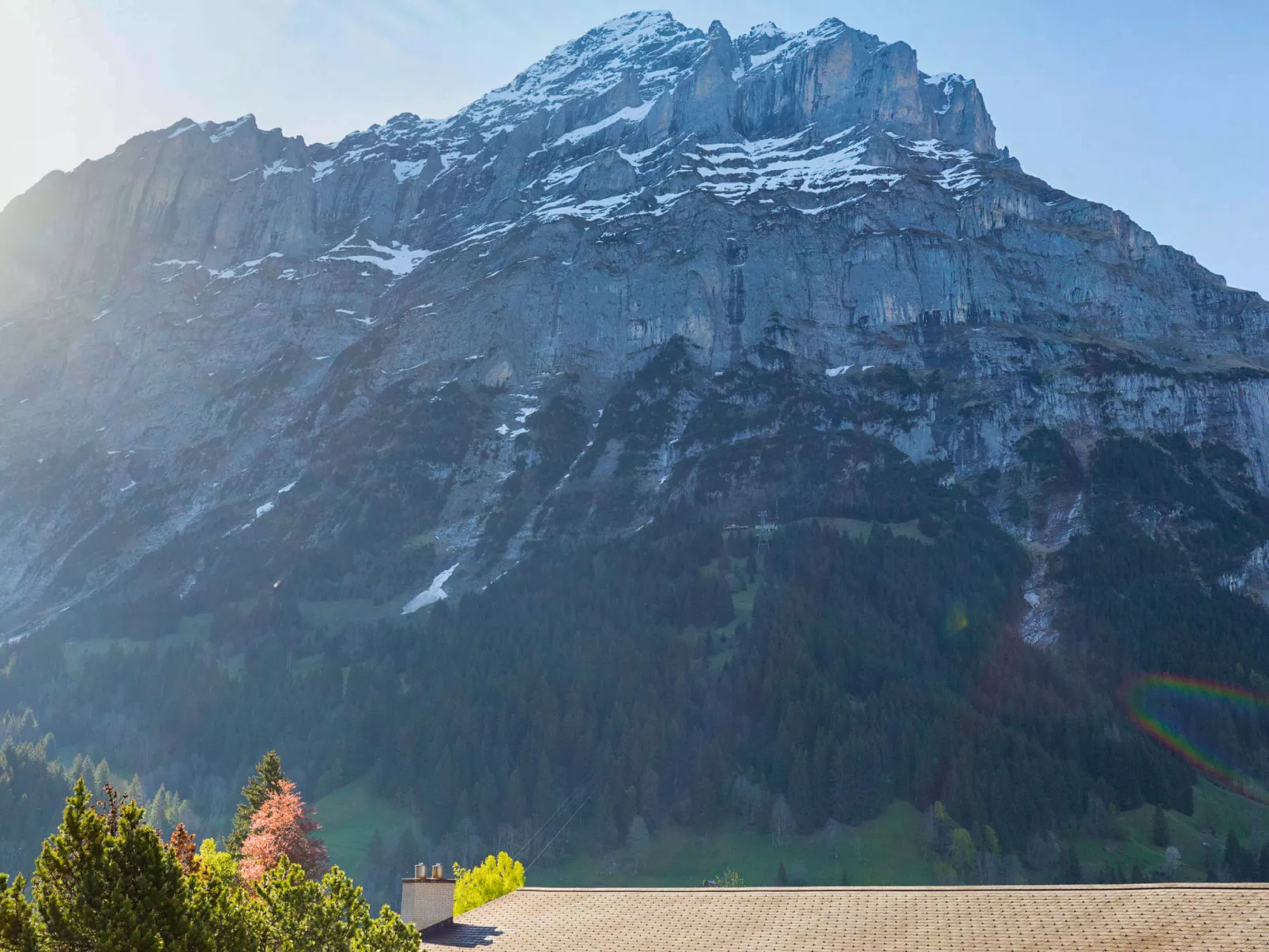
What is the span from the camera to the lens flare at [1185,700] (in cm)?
15425

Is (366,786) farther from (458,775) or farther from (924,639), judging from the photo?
(924,639)

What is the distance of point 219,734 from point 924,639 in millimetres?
108595

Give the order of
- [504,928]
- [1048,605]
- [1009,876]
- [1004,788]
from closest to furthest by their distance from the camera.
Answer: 1. [504,928]
2. [1009,876]
3. [1004,788]
4. [1048,605]

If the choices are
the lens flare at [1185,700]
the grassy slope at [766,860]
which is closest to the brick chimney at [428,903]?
the grassy slope at [766,860]

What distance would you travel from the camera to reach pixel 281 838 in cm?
6134

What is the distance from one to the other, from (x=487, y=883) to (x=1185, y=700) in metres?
116

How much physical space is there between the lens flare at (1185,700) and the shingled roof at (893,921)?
437 feet

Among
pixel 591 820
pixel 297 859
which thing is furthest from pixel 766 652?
pixel 297 859

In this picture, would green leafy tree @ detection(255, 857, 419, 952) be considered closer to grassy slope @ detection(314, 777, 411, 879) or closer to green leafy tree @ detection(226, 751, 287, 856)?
green leafy tree @ detection(226, 751, 287, 856)

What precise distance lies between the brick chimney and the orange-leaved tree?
19.5m

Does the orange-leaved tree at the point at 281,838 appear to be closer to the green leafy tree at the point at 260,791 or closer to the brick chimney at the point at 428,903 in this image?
the green leafy tree at the point at 260,791

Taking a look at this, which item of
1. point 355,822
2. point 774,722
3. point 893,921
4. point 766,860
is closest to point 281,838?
point 893,921

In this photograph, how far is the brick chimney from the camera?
4016 cm

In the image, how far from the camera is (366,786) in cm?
17500
